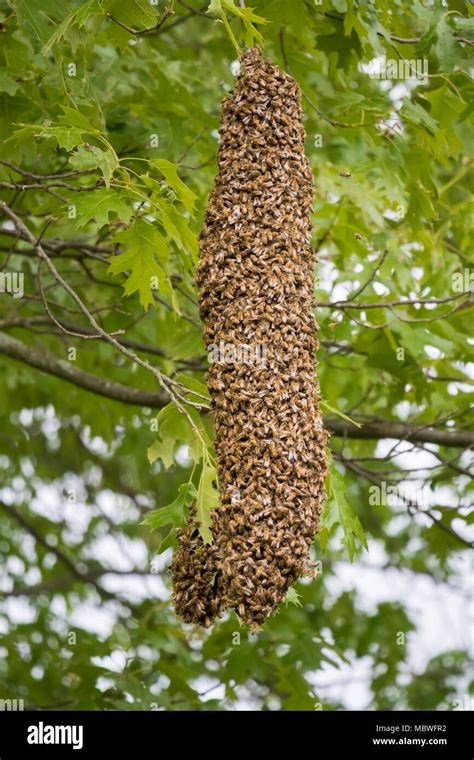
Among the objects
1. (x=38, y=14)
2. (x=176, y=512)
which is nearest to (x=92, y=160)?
(x=38, y=14)

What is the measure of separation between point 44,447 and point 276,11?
6.79 metres

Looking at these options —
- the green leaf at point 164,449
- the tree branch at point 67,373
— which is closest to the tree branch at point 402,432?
the tree branch at point 67,373

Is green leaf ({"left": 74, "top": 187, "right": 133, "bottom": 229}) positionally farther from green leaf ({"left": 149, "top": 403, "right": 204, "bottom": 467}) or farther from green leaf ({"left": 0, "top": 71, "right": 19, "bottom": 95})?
green leaf ({"left": 0, "top": 71, "right": 19, "bottom": 95})

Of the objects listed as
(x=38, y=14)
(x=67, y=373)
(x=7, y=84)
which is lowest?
(x=67, y=373)

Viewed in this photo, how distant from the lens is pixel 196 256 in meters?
4.32

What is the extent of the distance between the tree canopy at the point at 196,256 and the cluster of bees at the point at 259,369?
9.0 inches

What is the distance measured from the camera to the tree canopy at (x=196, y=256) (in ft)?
13.4

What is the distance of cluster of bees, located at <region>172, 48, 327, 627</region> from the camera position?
3.16 meters

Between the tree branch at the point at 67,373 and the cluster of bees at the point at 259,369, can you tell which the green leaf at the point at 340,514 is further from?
the tree branch at the point at 67,373

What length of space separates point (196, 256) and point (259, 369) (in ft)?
3.90

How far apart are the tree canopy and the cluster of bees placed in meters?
0.23

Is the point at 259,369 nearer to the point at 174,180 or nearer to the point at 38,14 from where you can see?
the point at 174,180

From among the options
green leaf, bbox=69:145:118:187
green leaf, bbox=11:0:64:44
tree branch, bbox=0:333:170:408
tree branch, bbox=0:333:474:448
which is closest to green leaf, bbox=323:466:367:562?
tree branch, bbox=0:333:474:448

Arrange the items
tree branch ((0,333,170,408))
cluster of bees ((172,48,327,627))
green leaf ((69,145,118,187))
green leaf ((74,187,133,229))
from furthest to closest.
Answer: tree branch ((0,333,170,408)) → green leaf ((74,187,133,229)) → green leaf ((69,145,118,187)) → cluster of bees ((172,48,327,627))
